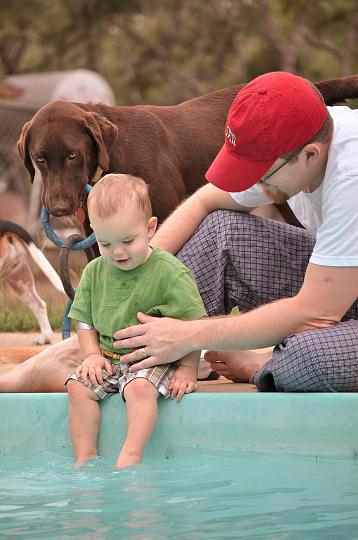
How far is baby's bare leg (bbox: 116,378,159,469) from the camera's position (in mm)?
3740

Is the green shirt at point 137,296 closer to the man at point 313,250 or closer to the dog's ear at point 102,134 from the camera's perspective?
the man at point 313,250

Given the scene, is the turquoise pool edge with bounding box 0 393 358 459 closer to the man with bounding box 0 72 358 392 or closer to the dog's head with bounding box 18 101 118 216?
the man with bounding box 0 72 358 392

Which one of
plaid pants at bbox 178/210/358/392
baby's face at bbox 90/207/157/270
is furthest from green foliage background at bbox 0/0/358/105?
baby's face at bbox 90/207/157/270

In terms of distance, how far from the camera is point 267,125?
3512mm

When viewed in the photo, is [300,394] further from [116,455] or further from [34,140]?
[34,140]

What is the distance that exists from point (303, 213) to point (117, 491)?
1.45 meters

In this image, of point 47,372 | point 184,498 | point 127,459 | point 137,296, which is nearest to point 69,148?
point 47,372

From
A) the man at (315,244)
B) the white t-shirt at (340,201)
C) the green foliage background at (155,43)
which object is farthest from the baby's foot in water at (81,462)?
the green foliage background at (155,43)

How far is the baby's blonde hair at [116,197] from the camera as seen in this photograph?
149 inches

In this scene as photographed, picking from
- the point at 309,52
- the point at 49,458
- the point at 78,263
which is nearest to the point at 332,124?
the point at 49,458

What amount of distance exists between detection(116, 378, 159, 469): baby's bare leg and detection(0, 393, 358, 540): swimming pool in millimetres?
73

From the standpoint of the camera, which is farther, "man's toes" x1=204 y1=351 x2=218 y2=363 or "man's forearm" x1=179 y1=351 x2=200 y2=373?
"man's toes" x1=204 y1=351 x2=218 y2=363

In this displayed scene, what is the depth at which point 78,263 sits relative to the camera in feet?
31.9

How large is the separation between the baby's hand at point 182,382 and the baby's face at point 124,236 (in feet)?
1.40
